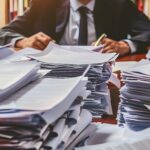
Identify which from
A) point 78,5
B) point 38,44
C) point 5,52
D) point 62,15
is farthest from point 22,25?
point 5,52

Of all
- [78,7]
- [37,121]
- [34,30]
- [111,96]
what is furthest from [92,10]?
[37,121]

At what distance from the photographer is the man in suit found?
85.0 inches

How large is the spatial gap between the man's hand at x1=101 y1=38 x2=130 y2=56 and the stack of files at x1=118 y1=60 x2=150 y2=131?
896mm

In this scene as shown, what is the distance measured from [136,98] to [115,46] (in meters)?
1.06

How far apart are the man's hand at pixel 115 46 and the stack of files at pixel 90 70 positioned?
2.42 feet

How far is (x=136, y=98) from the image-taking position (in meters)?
0.75

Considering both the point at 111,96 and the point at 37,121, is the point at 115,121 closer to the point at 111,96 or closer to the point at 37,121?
the point at 111,96

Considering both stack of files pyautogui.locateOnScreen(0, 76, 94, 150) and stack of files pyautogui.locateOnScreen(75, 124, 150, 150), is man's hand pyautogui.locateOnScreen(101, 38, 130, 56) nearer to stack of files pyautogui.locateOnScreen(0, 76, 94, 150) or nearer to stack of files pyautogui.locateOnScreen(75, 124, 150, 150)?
stack of files pyautogui.locateOnScreen(75, 124, 150, 150)

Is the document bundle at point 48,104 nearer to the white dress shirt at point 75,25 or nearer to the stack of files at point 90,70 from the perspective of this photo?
the stack of files at point 90,70

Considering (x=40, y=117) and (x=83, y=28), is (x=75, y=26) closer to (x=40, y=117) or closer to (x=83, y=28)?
(x=83, y=28)

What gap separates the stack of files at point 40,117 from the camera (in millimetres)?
460

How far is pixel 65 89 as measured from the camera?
22.4 inches

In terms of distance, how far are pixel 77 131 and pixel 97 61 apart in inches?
11.2

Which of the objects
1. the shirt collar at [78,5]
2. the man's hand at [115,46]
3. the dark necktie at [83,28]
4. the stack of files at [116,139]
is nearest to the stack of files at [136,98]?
the stack of files at [116,139]
